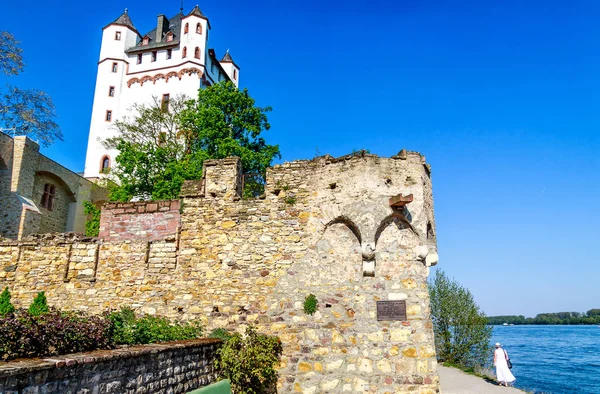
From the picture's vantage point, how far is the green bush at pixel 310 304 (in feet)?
30.9

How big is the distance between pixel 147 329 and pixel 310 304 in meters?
3.41

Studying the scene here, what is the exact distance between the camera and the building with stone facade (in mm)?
23875

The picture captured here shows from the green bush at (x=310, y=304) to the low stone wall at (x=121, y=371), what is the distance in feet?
6.69

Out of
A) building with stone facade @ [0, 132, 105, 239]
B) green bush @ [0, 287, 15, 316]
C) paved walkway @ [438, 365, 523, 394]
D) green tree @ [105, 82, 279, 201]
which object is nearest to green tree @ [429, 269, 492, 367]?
paved walkway @ [438, 365, 523, 394]

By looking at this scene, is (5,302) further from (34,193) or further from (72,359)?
(34,193)

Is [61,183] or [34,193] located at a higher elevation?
[61,183]

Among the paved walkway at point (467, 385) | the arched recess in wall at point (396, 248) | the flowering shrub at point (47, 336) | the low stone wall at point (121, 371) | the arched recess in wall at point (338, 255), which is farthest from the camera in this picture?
the paved walkway at point (467, 385)

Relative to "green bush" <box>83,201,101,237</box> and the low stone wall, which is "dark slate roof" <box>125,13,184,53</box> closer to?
"green bush" <box>83,201,101,237</box>

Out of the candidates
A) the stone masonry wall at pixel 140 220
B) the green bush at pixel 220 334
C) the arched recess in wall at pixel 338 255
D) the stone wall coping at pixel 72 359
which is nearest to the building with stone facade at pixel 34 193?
the stone masonry wall at pixel 140 220

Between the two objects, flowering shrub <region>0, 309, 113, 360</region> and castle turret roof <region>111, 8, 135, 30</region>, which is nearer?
flowering shrub <region>0, 309, 113, 360</region>

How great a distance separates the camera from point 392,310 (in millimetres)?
9055

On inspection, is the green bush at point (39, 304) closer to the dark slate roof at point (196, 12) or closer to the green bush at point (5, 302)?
the green bush at point (5, 302)

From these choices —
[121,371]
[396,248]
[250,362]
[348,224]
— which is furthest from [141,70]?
[121,371]

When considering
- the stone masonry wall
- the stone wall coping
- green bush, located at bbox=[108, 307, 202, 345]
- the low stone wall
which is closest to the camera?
the stone wall coping
